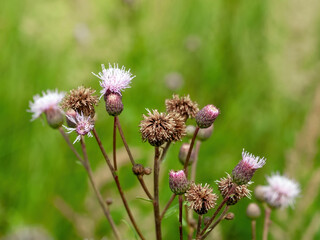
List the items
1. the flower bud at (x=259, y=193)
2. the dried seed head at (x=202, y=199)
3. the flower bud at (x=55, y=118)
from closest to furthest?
the dried seed head at (x=202, y=199), the flower bud at (x=55, y=118), the flower bud at (x=259, y=193)

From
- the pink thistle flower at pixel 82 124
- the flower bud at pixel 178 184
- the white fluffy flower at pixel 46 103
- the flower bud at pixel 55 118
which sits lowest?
the flower bud at pixel 178 184

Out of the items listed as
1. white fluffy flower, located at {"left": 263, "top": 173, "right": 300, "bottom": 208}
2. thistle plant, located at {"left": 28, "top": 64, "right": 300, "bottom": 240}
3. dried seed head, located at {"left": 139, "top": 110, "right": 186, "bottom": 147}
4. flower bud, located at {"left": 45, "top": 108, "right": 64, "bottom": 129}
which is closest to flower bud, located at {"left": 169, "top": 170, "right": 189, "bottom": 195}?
thistle plant, located at {"left": 28, "top": 64, "right": 300, "bottom": 240}

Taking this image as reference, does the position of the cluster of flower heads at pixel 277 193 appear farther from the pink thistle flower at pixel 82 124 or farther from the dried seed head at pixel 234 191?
the pink thistle flower at pixel 82 124

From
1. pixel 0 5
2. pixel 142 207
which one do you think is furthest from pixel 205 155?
pixel 0 5

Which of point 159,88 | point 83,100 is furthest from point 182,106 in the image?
point 159,88

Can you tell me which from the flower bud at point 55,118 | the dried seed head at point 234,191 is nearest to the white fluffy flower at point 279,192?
the dried seed head at point 234,191

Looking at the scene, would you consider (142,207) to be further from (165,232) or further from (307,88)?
(307,88)

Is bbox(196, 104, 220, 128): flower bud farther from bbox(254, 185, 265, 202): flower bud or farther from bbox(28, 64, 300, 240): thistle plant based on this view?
bbox(254, 185, 265, 202): flower bud
